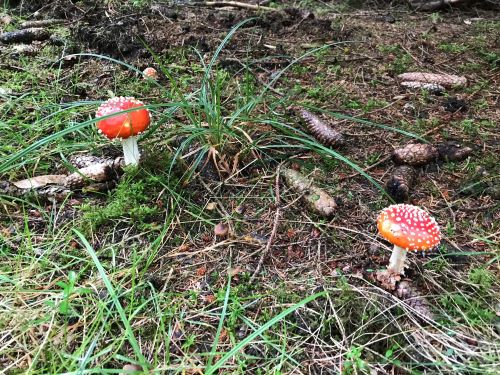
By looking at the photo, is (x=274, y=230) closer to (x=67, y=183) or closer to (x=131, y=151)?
(x=131, y=151)

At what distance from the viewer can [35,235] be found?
6.98ft

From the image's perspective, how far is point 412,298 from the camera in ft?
5.95

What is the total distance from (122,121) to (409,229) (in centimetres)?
150

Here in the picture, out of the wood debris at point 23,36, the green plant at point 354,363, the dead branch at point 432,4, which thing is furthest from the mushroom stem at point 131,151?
the dead branch at point 432,4

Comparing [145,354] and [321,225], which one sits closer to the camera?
[145,354]

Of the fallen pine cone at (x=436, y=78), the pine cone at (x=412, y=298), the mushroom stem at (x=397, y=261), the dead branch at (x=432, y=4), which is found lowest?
the pine cone at (x=412, y=298)

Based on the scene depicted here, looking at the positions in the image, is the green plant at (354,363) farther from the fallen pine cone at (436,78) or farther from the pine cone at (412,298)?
the fallen pine cone at (436,78)

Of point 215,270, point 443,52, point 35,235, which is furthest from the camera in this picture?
point 443,52

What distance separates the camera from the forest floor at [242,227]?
1661 mm

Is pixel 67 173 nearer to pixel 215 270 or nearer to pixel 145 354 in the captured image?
pixel 215 270

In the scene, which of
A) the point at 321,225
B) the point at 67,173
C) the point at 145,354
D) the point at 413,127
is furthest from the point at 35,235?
the point at 413,127

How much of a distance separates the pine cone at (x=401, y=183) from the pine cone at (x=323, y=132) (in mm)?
408

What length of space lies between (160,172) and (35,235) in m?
0.73

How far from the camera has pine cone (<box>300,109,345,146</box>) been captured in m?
2.65
